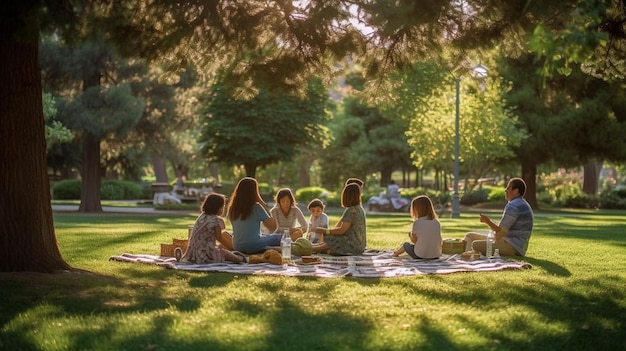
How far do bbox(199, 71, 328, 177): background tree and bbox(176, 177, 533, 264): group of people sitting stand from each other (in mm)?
26003

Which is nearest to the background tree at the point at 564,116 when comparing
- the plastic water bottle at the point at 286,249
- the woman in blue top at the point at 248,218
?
the woman in blue top at the point at 248,218

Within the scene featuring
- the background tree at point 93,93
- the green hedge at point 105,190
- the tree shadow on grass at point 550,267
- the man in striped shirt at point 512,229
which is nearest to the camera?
the tree shadow on grass at point 550,267

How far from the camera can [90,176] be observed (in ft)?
109

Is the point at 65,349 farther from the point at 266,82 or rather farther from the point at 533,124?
the point at 533,124

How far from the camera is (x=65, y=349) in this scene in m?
6.87

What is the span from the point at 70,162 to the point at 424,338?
1769 inches

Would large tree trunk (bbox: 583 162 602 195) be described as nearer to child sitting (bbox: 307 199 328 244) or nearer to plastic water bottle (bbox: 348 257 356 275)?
child sitting (bbox: 307 199 328 244)

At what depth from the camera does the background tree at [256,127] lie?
40.6m

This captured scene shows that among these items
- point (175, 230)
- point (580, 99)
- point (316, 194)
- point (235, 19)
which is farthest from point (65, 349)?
point (316, 194)

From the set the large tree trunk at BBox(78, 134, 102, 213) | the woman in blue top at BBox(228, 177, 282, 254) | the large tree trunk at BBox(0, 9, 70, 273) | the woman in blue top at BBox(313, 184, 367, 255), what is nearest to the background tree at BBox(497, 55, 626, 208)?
the large tree trunk at BBox(78, 134, 102, 213)

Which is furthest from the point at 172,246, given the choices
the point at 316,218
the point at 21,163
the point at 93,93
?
the point at 93,93

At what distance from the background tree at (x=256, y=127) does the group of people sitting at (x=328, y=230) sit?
26.0 m

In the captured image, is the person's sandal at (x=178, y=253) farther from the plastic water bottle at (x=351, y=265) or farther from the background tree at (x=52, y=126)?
the background tree at (x=52, y=126)

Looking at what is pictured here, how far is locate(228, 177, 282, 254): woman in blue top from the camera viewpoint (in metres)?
13.2
